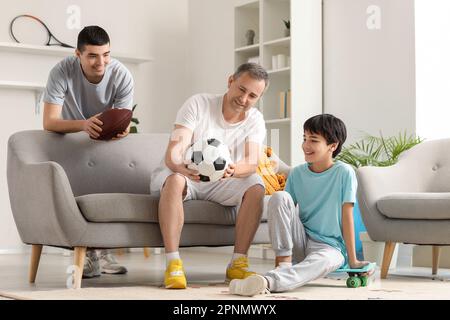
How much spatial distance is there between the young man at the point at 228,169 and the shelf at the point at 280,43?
8.00 feet

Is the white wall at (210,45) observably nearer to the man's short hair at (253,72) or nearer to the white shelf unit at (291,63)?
the white shelf unit at (291,63)

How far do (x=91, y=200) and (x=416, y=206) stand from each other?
5.02ft

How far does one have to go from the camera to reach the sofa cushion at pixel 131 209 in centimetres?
321

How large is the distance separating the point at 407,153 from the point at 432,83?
110cm

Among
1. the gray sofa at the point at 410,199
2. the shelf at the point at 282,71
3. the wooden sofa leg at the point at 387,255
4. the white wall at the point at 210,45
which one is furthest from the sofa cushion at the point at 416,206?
the white wall at the point at 210,45

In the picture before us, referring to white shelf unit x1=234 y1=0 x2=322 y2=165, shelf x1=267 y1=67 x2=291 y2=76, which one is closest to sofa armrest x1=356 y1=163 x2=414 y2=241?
white shelf unit x1=234 y1=0 x2=322 y2=165

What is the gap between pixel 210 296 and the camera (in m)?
2.89

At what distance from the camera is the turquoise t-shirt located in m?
3.26

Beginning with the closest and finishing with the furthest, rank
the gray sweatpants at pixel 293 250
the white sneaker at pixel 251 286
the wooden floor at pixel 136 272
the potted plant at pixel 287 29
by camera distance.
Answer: the white sneaker at pixel 251 286
the gray sweatpants at pixel 293 250
the wooden floor at pixel 136 272
the potted plant at pixel 287 29

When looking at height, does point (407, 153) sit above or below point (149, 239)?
above

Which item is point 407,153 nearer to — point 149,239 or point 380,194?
point 380,194

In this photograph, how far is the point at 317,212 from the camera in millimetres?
3303

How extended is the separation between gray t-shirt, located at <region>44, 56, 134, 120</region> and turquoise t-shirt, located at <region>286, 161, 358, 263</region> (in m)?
1.08
